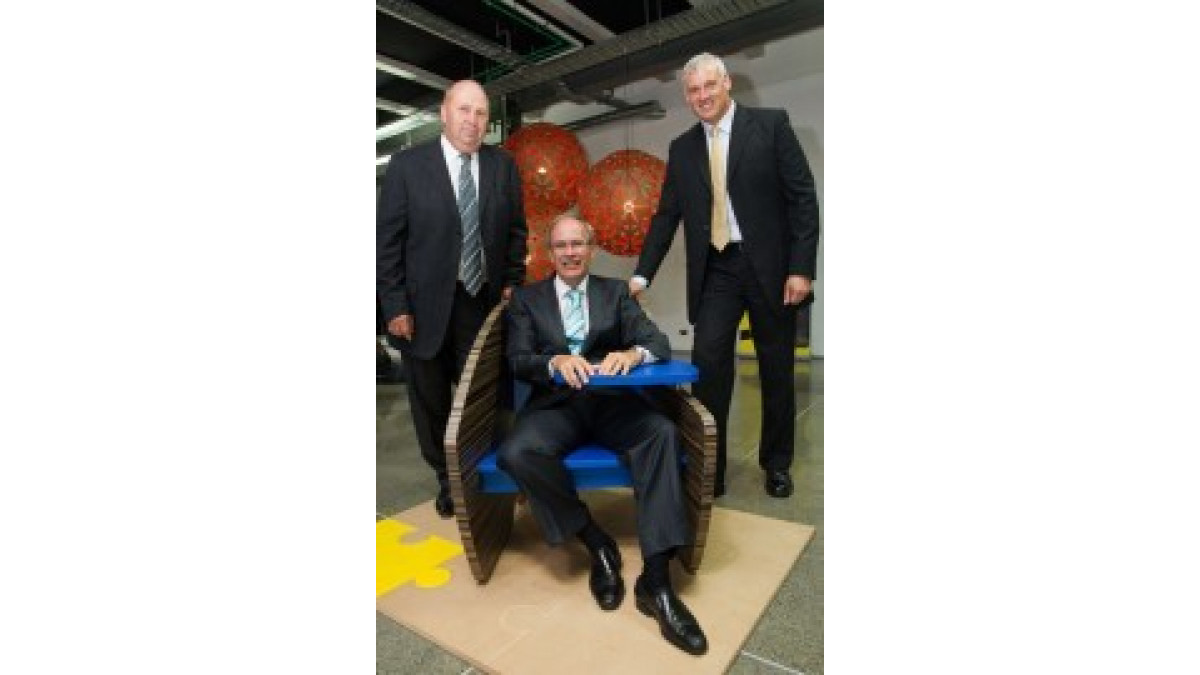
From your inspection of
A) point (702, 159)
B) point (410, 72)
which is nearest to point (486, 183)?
point (702, 159)

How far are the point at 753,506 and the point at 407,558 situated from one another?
1232 mm

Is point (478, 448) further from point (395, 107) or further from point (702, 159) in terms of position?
point (395, 107)

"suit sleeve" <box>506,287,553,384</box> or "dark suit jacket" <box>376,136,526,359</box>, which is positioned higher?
"dark suit jacket" <box>376,136,526,359</box>

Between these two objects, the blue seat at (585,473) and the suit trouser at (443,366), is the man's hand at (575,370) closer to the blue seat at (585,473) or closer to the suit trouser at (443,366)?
the blue seat at (585,473)

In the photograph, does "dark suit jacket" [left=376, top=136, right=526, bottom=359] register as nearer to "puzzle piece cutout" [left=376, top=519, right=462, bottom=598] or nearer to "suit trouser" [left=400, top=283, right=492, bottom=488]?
"suit trouser" [left=400, top=283, right=492, bottom=488]

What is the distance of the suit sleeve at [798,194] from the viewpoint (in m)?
2.09

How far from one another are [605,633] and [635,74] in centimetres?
407

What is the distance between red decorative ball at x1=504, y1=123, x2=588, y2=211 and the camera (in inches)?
151

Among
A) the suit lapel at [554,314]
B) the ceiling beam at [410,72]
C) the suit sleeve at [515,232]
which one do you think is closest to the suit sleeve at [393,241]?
the suit sleeve at [515,232]

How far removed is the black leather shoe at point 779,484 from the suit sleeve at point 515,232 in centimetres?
125

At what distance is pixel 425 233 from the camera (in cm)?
200

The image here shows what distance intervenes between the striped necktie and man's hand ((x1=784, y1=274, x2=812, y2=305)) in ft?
3.73

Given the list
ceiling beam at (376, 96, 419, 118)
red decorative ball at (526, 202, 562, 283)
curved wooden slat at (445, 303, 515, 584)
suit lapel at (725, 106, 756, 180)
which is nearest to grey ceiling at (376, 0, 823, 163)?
ceiling beam at (376, 96, 419, 118)
